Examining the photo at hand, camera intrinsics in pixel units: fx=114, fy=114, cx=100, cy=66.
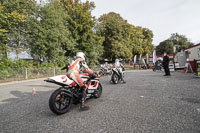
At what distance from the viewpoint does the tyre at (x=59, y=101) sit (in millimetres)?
2781

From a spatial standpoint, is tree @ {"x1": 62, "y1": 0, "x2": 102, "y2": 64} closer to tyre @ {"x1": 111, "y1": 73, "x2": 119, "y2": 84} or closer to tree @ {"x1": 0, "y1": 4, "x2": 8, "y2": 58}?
tree @ {"x1": 0, "y1": 4, "x2": 8, "y2": 58}

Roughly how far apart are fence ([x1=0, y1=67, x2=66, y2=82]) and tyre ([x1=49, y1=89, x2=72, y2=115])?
38.3 feet

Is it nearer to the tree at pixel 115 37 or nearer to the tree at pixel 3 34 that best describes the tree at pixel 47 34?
the tree at pixel 3 34

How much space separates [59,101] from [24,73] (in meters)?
12.4

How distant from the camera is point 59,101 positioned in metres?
3.03

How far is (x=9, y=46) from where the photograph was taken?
48.9 ft

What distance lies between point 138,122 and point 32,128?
2.28 meters

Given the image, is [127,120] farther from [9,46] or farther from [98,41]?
[98,41]

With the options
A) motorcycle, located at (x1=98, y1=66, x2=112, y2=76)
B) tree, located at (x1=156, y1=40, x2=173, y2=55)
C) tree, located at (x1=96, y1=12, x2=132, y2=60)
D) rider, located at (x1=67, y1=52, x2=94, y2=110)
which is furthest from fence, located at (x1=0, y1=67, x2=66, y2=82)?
tree, located at (x1=156, y1=40, x2=173, y2=55)

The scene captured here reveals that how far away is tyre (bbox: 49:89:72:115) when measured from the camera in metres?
2.78

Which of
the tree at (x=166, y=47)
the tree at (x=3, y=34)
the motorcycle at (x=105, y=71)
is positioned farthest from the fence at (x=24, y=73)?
the tree at (x=166, y=47)

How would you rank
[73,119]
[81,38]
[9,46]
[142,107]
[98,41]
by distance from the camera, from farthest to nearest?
[98,41]
[81,38]
[9,46]
[142,107]
[73,119]

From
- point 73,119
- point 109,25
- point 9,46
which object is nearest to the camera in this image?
point 73,119

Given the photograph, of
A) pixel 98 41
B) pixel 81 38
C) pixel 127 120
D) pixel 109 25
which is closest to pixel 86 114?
pixel 127 120
